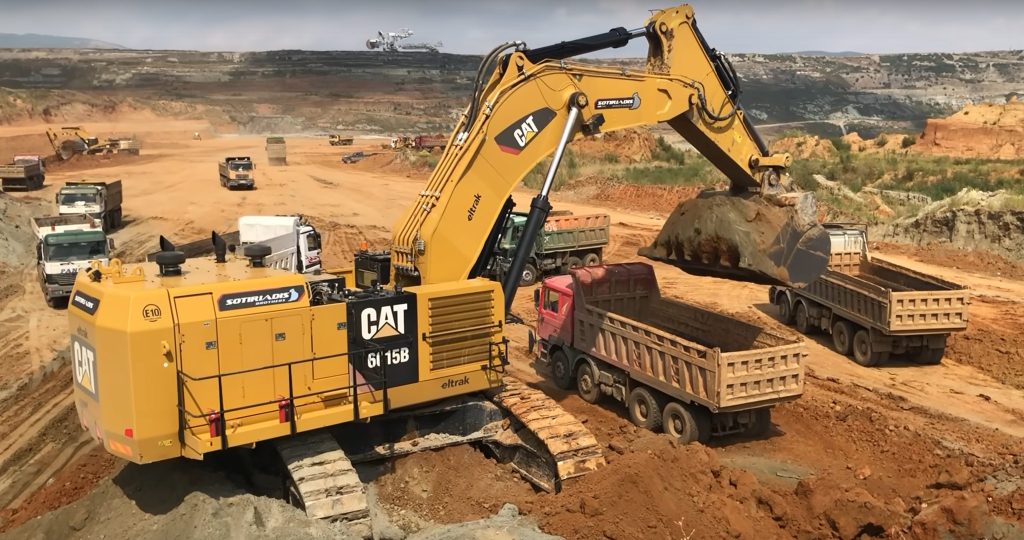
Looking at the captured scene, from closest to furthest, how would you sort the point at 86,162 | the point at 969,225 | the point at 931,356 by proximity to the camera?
the point at 931,356, the point at 969,225, the point at 86,162

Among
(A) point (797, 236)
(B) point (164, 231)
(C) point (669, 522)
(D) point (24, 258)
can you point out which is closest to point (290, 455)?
(C) point (669, 522)

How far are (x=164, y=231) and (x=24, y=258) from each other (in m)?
7.83

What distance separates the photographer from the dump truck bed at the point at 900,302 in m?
18.1

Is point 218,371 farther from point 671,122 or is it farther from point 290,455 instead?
point 671,122

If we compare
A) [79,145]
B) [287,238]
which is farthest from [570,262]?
[79,145]

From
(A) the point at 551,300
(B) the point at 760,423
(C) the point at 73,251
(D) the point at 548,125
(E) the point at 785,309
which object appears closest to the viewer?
(D) the point at 548,125

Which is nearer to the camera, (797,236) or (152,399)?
(152,399)

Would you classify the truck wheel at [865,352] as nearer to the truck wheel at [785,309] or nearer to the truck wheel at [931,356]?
the truck wheel at [931,356]

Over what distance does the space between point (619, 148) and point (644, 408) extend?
48.5m

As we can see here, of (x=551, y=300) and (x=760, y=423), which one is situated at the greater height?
(x=551, y=300)

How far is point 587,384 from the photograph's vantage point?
54.0ft

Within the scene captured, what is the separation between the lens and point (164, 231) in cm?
3812

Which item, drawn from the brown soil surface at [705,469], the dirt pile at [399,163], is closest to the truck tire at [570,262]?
the brown soil surface at [705,469]

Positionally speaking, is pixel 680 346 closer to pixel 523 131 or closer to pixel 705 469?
pixel 705 469
